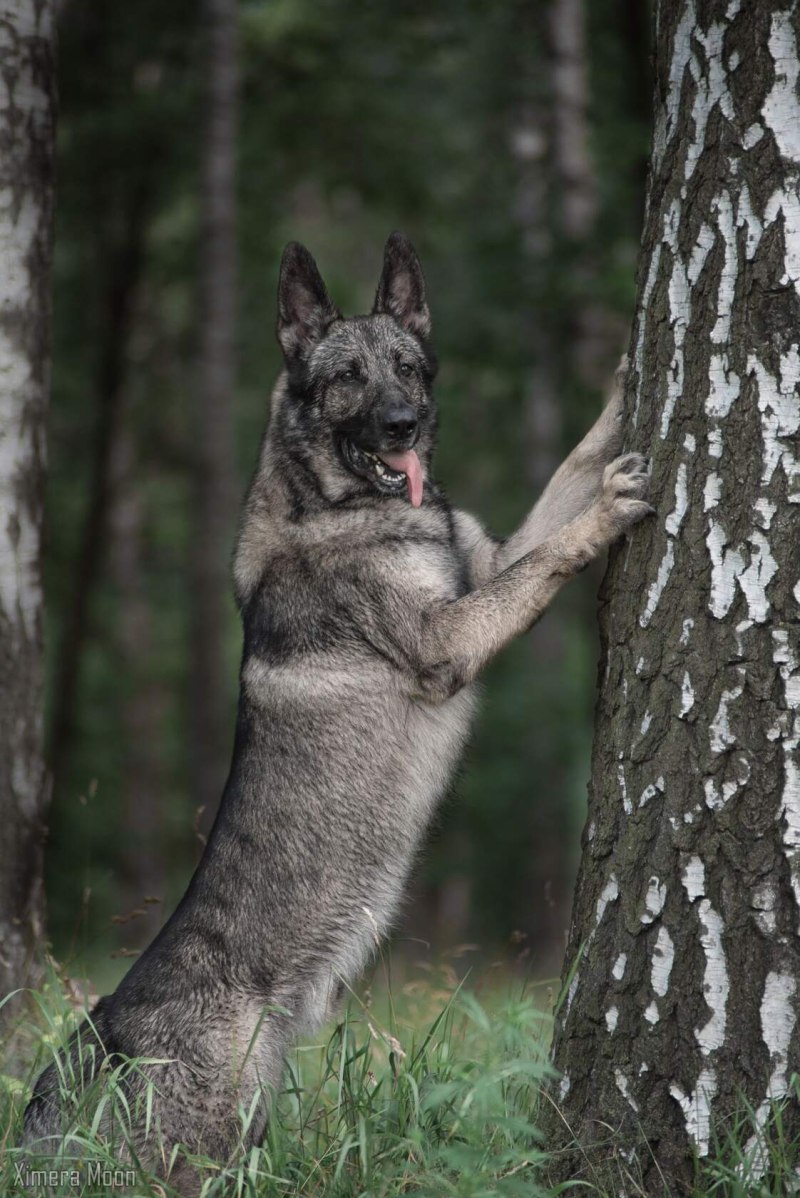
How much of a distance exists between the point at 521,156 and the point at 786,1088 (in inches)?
554

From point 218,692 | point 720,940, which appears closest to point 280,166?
point 218,692

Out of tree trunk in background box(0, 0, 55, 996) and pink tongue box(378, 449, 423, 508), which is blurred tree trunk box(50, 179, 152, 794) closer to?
tree trunk in background box(0, 0, 55, 996)

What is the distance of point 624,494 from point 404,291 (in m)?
1.98

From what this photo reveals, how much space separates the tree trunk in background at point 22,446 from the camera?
4.93m

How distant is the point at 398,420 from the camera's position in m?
4.62

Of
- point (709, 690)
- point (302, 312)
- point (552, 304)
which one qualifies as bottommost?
point (709, 690)

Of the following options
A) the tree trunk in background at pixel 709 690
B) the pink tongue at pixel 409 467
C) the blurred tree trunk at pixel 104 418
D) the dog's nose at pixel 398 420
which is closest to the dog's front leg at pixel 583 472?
the pink tongue at pixel 409 467

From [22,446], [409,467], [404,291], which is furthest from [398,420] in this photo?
[22,446]

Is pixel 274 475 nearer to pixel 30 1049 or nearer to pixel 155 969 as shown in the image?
pixel 155 969

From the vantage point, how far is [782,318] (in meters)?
3.14

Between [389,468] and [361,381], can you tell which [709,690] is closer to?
[389,468]

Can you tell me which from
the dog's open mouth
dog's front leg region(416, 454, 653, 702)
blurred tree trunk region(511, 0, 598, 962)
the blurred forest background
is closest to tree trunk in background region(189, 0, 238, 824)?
the blurred forest background

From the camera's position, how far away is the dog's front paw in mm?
3568

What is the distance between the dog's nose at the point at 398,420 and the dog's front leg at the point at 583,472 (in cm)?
60
